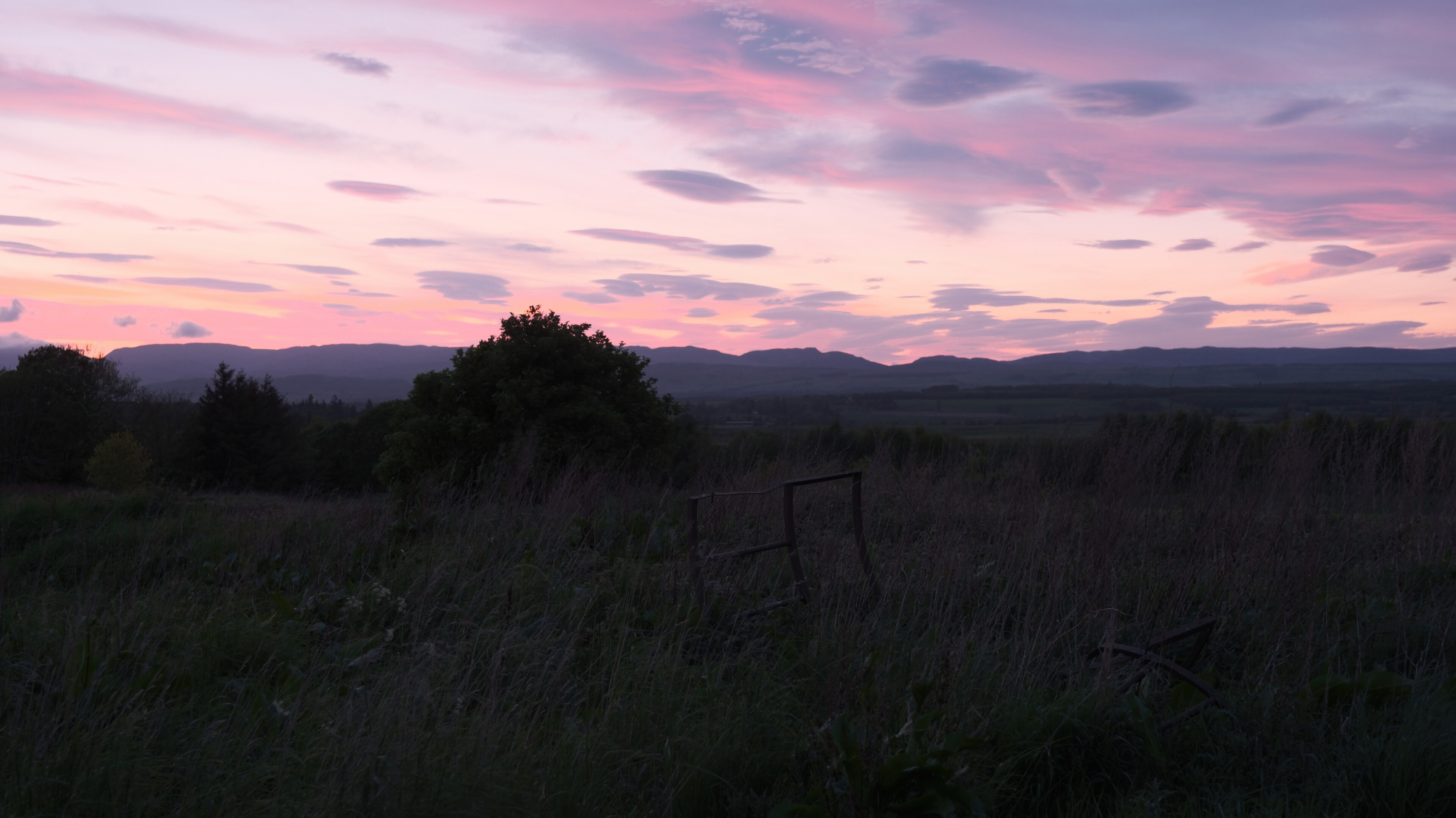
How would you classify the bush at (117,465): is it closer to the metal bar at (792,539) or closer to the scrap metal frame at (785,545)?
the scrap metal frame at (785,545)

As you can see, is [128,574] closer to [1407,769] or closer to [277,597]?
[277,597]

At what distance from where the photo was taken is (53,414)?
35.9 metres

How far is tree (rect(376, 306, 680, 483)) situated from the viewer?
20422 millimetres

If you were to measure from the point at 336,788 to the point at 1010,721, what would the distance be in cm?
249

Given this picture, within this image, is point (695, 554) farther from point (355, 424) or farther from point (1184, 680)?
point (355, 424)

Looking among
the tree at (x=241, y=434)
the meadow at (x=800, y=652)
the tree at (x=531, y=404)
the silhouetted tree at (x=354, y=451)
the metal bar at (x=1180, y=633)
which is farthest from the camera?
the silhouetted tree at (x=354, y=451)

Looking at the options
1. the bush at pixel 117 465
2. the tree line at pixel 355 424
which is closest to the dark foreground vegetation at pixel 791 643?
the tree line at pixel 355 424

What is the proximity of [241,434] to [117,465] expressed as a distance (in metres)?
8.81

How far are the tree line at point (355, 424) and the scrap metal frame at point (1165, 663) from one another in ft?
20.1

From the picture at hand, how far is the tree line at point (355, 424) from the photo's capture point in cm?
2061

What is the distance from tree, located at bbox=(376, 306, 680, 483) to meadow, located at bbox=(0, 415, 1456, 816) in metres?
12.7

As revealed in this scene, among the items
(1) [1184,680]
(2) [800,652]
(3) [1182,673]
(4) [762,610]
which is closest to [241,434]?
(4) [762,610]

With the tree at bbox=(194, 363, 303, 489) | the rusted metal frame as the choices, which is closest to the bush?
the tree at bbox=(194, 363, 303, 489)

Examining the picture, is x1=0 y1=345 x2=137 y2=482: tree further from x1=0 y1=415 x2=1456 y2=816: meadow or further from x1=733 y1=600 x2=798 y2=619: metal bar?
x1=733 y1=600 x2=798 y2=619: metal bar
